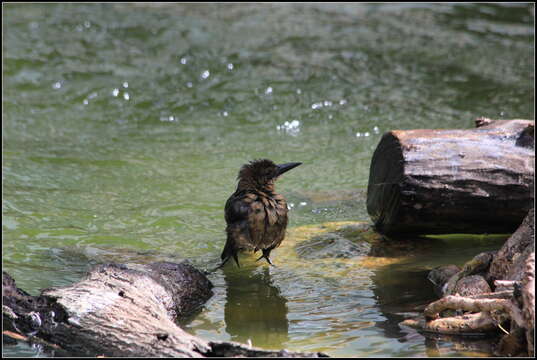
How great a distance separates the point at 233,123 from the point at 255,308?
598 centimetres

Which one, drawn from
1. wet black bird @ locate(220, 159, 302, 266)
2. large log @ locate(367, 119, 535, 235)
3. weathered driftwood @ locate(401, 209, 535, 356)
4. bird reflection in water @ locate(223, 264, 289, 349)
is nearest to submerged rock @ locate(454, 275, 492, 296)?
weathered driftwood @ locate(401, 209, 535, 356)

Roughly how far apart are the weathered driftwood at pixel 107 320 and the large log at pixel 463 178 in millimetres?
2022

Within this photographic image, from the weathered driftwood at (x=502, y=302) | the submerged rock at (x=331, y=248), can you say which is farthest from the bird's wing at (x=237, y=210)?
the weathered driftwood at (x=502, y=302)

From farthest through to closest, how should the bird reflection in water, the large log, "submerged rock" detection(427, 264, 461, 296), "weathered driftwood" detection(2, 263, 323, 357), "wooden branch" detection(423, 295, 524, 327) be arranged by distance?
the large log → "submerged rock" detection(427, 264, 461, 296) → the bird reflection in water → "wooden branch" detection(423, 295, 524, 327) → "weathered driftwood" detection(2, 263, 323, 357)

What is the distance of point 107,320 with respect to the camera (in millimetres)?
4129

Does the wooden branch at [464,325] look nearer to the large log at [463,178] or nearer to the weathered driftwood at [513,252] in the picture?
the weathered driftwood at [513,252]

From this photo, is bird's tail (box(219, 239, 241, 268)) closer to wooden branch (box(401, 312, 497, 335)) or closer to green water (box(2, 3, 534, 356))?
green water (box(2, 3, 534, 356))

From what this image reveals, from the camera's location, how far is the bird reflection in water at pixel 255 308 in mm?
4559

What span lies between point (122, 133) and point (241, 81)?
7.90ft

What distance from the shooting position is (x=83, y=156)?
9.48 metres

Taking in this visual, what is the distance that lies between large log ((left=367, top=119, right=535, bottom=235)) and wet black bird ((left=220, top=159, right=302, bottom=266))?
2.95 ft

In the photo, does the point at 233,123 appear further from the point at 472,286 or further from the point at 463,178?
the point at 472,286

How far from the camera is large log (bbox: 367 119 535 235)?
5.53 meters

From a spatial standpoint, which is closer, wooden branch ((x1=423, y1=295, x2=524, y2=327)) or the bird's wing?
wooden branch ((x1=423, y1=295, x2=524, y2=327))
